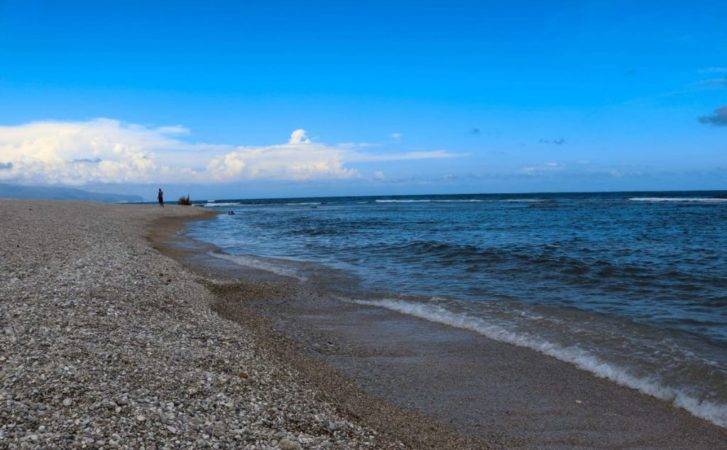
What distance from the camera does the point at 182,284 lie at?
1323 cm

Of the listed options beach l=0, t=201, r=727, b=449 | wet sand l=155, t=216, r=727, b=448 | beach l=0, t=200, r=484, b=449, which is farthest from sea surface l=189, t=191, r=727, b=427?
beach l=0, t=200, r=484, b=449

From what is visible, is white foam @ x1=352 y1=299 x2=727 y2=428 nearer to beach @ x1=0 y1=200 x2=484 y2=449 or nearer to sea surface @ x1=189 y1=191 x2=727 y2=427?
sea surface @ x1=189 y1=191 x2=727 y2=427

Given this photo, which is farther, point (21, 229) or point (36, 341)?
point (21, 229)

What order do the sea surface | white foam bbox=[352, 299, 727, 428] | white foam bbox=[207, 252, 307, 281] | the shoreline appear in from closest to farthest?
the shoreline < white foam bbox=[352, 299, 727, 428] < the sea surface < white foam bbox=[207, 252, 307, 281]

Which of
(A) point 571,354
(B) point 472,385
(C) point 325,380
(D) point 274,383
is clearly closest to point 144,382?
(D) point 274,383

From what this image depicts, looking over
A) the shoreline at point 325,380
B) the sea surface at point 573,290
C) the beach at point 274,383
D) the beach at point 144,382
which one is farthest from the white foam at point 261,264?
the beach at point 144,382

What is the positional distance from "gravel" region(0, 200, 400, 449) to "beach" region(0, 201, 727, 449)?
0.02m

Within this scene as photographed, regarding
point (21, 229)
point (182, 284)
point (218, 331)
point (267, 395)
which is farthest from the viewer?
point (21, 229)

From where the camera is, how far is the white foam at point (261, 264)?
17.3 meters

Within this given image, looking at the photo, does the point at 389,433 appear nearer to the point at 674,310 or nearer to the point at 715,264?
the point at 674,310

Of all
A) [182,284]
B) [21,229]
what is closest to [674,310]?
[182,284]

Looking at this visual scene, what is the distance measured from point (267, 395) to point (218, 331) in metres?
3.18

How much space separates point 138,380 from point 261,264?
13.7m

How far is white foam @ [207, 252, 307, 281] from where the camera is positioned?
17284mm
